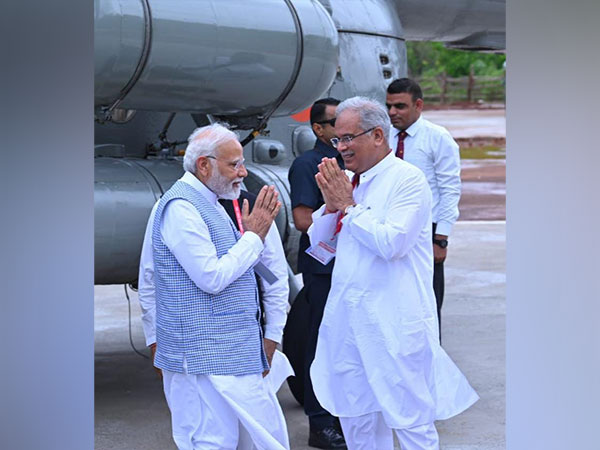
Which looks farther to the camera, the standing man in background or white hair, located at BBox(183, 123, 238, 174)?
the standing man in background

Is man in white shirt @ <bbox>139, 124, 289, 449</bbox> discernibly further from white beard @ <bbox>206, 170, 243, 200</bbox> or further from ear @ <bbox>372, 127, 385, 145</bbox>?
ear @ <bbox>372, 127, 385, 145</bbox>

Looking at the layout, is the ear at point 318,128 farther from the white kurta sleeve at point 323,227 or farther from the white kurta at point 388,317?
the white kurta at point 388,317

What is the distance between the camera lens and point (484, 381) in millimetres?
6453

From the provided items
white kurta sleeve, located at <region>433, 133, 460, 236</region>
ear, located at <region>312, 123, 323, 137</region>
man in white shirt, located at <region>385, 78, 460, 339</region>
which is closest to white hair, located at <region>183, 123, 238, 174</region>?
ear, located at <region>312, 123, 323, 137</region>

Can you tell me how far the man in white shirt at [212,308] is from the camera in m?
3.46

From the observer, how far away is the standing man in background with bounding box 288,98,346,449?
16.3 feet

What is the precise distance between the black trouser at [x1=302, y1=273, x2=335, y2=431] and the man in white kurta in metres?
0.96

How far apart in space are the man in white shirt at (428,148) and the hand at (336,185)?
179 centimetres

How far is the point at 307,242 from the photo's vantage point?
511 cm

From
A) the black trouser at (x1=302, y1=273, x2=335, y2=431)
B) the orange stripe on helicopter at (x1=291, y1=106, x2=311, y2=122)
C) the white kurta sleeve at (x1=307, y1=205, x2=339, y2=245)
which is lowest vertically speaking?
the black trouser at (x1=302, y1=273, x2=335, y2=431)

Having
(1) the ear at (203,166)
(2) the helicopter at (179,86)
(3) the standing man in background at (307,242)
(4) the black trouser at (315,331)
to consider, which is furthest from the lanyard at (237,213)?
(2) the helicopter at (179,86)
